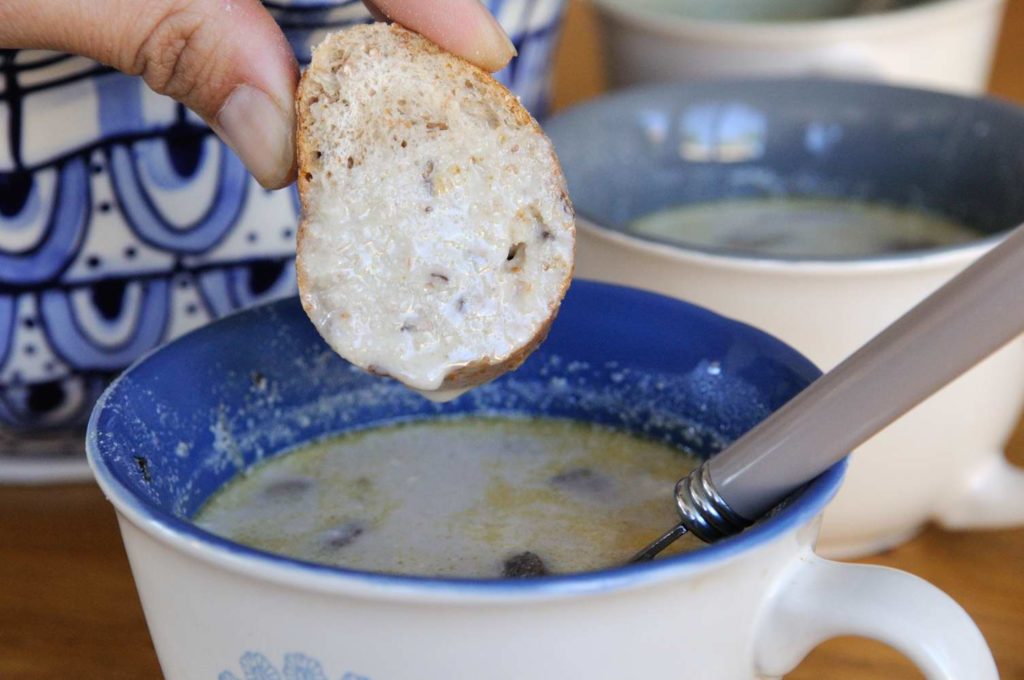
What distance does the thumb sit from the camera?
0.56m

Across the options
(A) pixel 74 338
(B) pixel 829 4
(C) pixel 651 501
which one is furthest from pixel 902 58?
(A) pixel 74 338

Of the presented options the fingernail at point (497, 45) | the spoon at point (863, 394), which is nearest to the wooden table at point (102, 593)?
the spoon at point (863, 394)

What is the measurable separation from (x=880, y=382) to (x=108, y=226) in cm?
42

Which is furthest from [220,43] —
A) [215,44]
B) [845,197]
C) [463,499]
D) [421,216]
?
[845,197]

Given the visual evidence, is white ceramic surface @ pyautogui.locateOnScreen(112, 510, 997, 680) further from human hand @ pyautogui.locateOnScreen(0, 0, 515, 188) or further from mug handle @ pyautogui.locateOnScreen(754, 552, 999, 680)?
human hand @ pyautogui.locateOnScreen(0, 0, 515, 188)

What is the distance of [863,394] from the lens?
470mm

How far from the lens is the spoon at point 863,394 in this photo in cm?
43

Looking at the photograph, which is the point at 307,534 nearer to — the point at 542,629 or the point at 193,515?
the point at 193,515

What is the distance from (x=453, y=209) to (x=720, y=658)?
217 millimetres

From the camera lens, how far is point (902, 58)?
1095 mm

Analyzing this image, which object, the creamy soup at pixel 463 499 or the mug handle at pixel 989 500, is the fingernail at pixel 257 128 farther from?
the mug handle at pixel 989 500

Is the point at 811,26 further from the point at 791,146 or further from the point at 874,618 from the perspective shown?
Answer: the point at 874,618

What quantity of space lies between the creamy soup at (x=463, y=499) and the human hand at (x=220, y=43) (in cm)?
16

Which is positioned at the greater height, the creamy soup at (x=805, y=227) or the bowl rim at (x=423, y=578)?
the bowl rim at (x=423, y=578)
